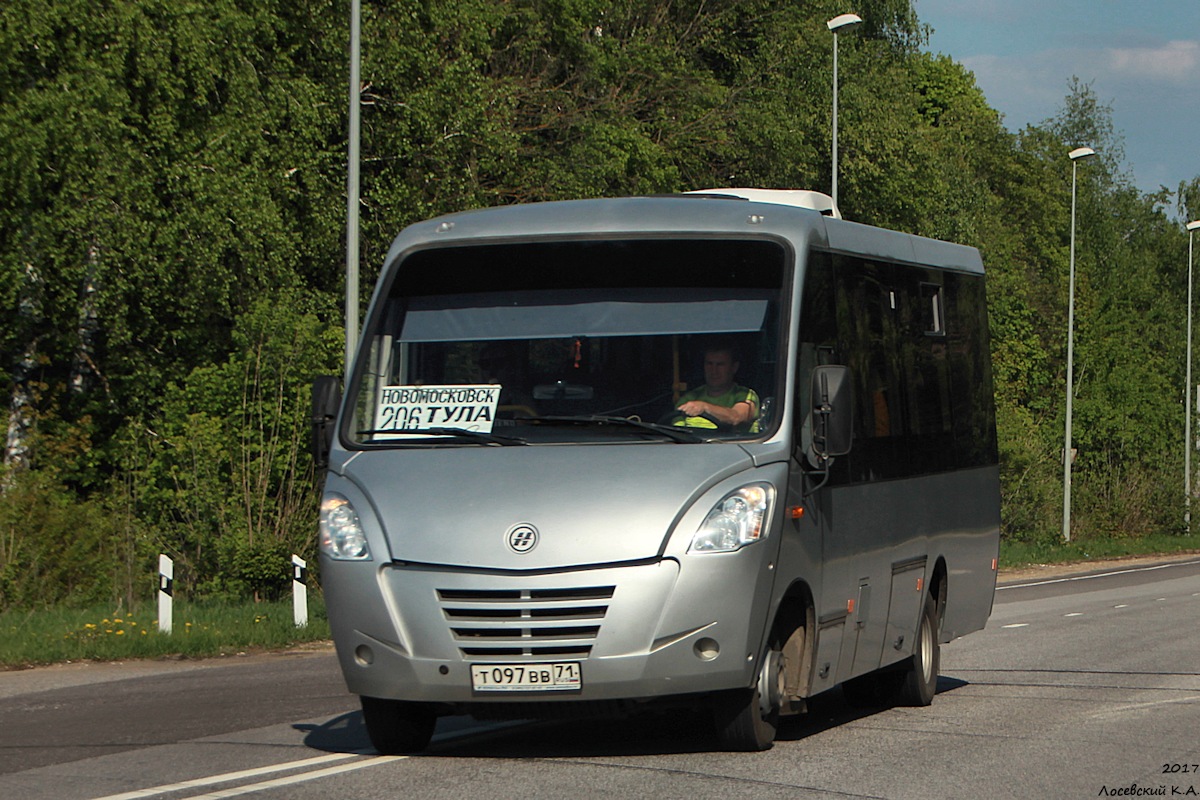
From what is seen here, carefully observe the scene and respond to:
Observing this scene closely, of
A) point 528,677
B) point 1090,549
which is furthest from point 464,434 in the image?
point 1090,549

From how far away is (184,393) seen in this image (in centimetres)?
2659

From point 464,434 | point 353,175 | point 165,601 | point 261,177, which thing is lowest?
point 165,601

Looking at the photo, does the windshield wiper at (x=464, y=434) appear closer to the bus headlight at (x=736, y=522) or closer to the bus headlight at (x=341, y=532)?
the bus headlight at (x=341, y=532)

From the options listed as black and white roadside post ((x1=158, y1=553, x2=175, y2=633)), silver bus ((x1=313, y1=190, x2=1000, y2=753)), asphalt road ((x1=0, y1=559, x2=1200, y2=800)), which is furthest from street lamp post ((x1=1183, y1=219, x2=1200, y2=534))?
silver bus ((x1=313, y1=190, x2=1000, y2=753))

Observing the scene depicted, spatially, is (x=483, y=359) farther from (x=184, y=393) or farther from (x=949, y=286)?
(x=184, y=393)

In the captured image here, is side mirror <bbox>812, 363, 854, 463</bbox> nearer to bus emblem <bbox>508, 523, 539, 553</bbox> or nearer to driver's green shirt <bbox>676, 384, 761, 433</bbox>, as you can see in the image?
driver's green shirt <bbox>676, 384, 761, 433</bbox>

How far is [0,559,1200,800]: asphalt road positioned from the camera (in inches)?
322

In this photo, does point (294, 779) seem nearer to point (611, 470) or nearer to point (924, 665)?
point (611, 470)

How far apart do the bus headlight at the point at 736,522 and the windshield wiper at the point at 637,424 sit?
41 cm

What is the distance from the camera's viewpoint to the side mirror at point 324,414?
30.5 feet

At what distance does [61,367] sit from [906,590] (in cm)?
2519

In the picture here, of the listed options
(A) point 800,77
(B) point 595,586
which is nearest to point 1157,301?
(A) point 800,77

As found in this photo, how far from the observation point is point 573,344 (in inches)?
360

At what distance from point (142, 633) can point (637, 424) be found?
10.1 meters
